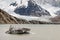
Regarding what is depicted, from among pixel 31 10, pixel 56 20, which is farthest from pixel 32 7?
pixel 56 20

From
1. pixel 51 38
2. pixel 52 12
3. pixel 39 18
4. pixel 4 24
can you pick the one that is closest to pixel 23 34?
pixel 51 38

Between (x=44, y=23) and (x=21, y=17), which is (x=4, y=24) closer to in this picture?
(x=21, y=17)

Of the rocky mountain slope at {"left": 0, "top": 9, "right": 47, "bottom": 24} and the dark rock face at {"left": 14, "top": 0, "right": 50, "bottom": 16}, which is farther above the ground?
the dark rock face at {"left": 14, "top": 0, "right": 50, "bottom": 16}

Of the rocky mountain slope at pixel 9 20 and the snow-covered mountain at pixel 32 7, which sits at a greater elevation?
the snow-covered mountain at pixel 32 7

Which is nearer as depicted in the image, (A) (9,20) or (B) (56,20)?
(A) (9,20)

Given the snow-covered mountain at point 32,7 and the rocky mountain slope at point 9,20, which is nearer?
the rocky mountain slope at point 9,20

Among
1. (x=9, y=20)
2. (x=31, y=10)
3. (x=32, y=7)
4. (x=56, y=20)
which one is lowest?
(x=56, y=20)

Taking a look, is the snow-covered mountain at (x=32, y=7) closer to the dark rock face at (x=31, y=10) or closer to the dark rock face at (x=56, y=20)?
the dark rock face at (x=31, y=10)

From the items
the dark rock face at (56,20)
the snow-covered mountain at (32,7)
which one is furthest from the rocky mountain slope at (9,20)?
the dark rock face at (56,20)

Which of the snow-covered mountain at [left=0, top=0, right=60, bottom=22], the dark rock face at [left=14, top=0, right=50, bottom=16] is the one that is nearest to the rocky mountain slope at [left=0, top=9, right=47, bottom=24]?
the snow-covered mountain at [left=0, top=0, right=60, bottom=22]

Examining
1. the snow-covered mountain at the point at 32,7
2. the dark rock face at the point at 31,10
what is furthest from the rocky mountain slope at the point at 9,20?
the dark rock face at the point at 31,10

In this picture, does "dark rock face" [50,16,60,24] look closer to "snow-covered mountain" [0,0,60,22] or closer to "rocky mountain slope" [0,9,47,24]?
"snow-covered mountain" [0,0,60,22]

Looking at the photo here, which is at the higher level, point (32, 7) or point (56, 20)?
point (32, 7)

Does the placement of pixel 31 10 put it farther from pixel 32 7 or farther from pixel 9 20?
pixel 9 20
